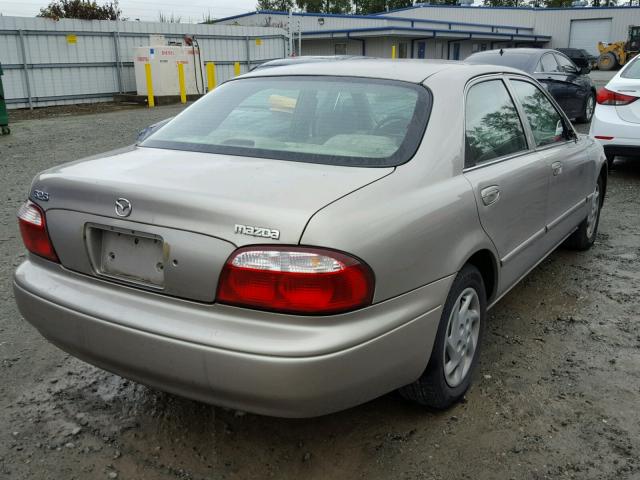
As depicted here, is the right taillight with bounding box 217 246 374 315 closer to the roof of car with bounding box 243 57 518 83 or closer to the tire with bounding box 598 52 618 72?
the roof of car with bounding box 243 57 518 83

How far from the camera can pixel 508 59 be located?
1130cm

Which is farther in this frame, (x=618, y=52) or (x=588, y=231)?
(x=618, y=52)

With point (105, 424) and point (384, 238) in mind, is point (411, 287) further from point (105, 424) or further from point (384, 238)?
point (105, 424)

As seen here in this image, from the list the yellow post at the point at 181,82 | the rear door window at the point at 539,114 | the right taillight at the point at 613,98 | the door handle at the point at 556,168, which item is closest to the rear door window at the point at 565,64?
the right taillight at the point at 613,98

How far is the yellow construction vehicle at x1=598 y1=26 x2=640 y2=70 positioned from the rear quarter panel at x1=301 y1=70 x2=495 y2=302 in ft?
141

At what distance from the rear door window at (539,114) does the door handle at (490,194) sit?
3.09 feet

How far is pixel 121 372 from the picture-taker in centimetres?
244

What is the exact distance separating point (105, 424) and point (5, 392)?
648mm

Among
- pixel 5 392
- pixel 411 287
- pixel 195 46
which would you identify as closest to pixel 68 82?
pixel 195 46

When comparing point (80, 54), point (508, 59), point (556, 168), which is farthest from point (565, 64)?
point (80, 54)

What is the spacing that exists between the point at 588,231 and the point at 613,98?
327 centimetres

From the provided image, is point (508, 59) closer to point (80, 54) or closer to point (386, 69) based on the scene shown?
point (386, 69)

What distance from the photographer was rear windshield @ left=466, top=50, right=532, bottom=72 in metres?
11.1

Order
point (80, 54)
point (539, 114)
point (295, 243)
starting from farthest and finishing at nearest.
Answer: point (80, 54)
point (539, 114)
point (295, 243)
